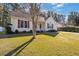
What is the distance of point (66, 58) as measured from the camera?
5793 millimetres

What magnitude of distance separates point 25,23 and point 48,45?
5.05 ft

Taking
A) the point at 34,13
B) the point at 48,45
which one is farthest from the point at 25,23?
the point at 48,45

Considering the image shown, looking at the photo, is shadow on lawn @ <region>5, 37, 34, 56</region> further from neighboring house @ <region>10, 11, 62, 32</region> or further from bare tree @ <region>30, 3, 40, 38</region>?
neighboring house @ <region>10, 11, 62, 32</region>

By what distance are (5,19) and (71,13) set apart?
8.09 feet

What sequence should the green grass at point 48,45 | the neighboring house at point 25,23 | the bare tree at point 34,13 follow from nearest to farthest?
the green grass at point 48,45
the bare tree at point 34,13
the neighboring house at point 25,23

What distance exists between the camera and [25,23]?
753cm

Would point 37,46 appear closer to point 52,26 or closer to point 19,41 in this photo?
point 19,41

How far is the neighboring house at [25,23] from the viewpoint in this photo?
7.20 m

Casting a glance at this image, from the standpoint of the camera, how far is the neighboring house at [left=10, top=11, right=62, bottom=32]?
283 inches

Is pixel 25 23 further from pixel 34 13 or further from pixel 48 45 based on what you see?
pixel 48 45

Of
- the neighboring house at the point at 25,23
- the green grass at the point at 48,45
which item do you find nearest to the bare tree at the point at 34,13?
the neighboring house at the point at 25,23

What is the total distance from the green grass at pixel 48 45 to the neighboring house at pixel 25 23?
485mm

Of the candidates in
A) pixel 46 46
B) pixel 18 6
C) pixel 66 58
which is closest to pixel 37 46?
pixel 46 46

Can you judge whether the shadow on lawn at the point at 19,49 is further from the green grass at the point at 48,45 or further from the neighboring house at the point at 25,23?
the neighboring house at the point at 25,23
